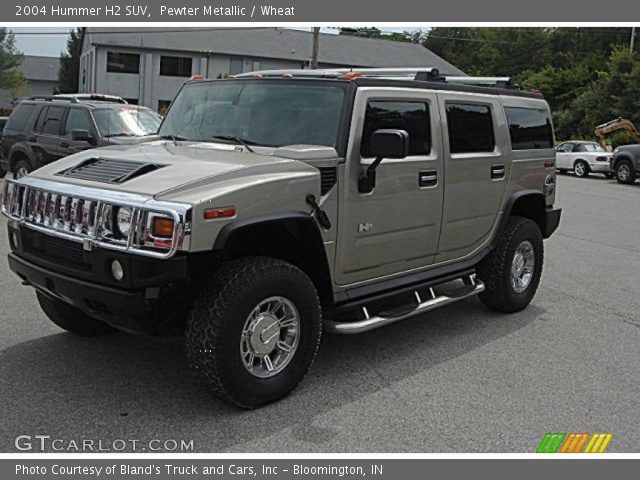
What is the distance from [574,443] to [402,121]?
2481 millimetres

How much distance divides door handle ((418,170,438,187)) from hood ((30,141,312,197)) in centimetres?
118

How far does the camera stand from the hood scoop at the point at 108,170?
4.14 m

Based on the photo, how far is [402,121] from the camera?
517 centimetres

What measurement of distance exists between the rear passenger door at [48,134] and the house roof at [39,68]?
68.3 m

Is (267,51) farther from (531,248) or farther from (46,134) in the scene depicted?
(531,248)

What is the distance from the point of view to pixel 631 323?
21.2ft

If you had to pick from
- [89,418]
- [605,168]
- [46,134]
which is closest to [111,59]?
[605,168]

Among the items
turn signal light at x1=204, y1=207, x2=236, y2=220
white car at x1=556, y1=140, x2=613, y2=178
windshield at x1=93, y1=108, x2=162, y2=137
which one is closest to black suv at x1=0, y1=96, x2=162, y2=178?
windshield at x1=93, y1=108, x2=162, y2=137

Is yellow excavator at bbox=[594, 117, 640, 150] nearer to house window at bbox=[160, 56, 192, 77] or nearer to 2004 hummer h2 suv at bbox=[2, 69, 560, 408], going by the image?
house window at bbox=[160, 56, 192, 77]

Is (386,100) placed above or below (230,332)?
above

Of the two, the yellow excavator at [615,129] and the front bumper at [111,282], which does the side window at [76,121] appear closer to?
the front bumper at [111,282]

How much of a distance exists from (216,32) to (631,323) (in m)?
43.0

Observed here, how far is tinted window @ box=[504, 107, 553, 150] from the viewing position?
6457mm

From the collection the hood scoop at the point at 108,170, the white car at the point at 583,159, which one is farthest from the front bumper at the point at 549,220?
the white car at the point at 583,159
